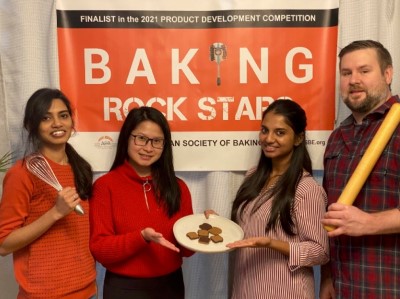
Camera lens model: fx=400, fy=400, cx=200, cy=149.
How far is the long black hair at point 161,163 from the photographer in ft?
4.85

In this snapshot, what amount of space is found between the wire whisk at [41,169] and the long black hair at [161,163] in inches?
9.7

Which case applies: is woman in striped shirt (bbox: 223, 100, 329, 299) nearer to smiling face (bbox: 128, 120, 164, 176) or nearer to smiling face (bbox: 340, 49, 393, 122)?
smiling face (bbox: 340, 49, 393, 122)

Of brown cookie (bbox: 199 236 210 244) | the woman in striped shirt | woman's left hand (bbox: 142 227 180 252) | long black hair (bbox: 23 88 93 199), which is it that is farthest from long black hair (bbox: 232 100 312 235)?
long black hair (bbox: 23 88 93 199)

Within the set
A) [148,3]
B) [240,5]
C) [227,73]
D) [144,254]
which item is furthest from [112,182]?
[240,5]

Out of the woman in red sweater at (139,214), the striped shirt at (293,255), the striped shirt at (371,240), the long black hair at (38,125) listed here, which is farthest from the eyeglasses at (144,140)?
the striped shirt at (371,240)

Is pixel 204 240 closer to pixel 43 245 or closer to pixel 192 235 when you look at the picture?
pixel 192 235

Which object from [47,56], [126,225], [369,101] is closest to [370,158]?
[369,101]

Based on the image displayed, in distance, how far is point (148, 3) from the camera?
1.87 meters

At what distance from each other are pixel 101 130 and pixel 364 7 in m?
1.37

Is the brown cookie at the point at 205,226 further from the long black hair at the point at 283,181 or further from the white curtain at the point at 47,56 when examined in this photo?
the white curtain at the point at 47,56

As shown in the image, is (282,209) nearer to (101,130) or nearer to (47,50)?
(101,130)

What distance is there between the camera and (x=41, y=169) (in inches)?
54.1

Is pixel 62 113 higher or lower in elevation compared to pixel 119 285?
higher

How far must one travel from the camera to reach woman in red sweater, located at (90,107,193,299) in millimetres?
1372
